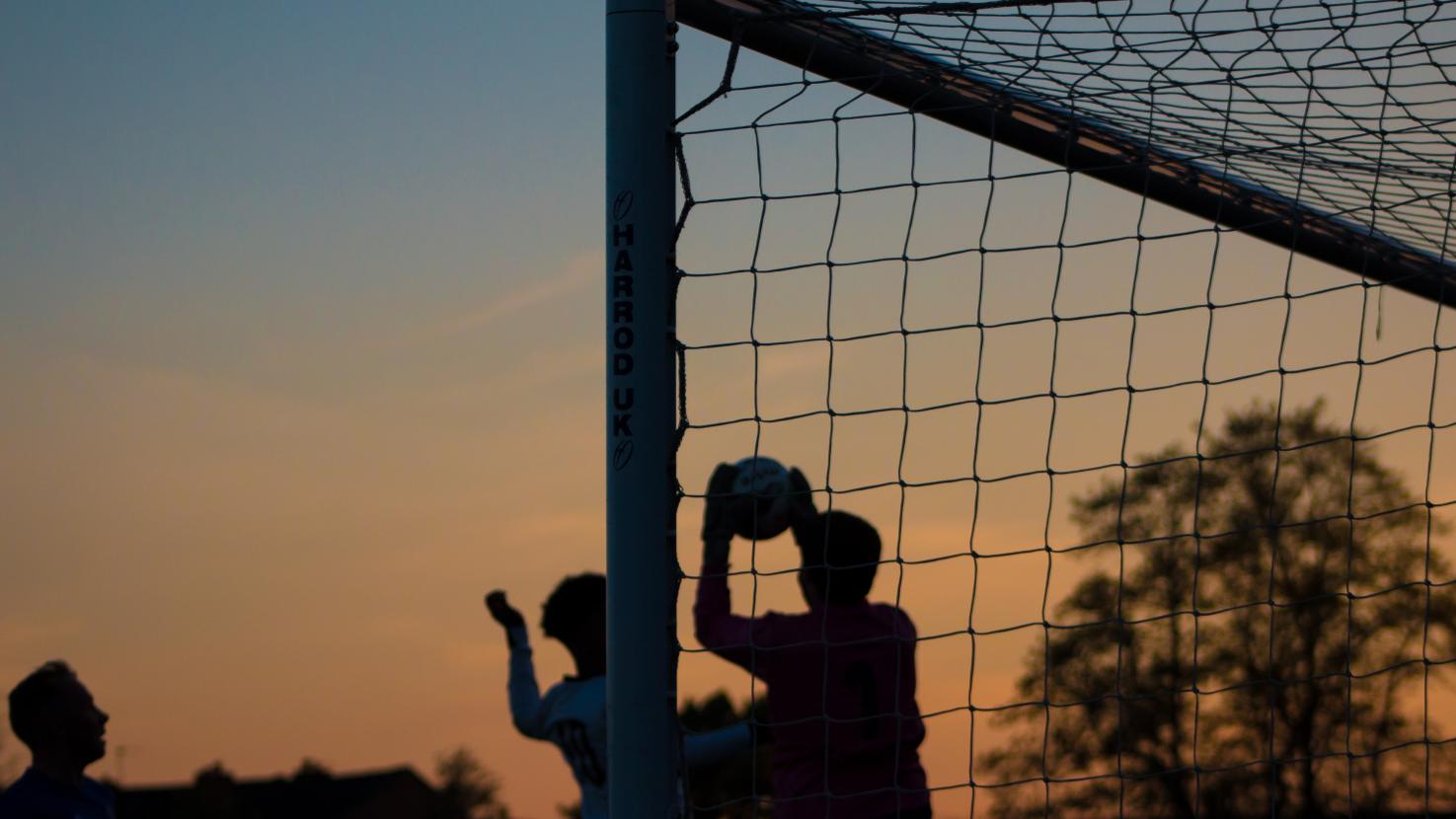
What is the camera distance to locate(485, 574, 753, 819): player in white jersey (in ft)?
14.2

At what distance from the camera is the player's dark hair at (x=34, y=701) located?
4.01m

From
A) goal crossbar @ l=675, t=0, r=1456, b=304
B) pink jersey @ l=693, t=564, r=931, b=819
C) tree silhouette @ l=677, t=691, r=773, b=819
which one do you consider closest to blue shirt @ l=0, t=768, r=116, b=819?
pink jersey @ l=693, t=564, r=931, b=819

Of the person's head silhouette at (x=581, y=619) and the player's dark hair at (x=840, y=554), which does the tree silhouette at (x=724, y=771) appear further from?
the player's dark hair at (x=840, y=554)

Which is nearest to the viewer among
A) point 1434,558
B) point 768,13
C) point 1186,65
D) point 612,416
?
point 612,416

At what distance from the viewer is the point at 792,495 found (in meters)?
3.58

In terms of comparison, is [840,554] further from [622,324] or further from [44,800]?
[44,800]

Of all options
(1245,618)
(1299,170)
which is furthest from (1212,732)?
(1299,170)

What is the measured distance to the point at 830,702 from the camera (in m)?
3.56

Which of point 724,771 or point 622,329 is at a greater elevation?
point 724,771

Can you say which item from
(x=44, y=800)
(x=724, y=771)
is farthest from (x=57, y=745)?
(x=724, y=771)

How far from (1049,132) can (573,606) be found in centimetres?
178

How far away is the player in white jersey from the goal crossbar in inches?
59.4

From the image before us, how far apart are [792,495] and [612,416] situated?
59 centimetres

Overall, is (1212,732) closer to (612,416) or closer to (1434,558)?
(1434,558)
